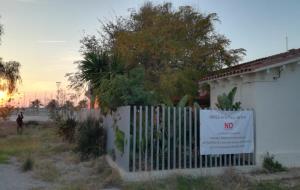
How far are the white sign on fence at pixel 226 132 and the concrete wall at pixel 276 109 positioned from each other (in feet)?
1.28

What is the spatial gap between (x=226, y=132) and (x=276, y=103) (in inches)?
80.3

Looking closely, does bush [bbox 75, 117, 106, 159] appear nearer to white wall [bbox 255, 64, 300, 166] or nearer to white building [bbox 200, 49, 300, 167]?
white building [bbox 200, 49, 300, 167]

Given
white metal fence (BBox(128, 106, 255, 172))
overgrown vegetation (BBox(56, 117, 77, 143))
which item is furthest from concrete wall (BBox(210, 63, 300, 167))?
overgrown vegetation (BBox(56, 117, 77, 143))

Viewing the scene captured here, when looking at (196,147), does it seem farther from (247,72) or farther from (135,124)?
(247,72)

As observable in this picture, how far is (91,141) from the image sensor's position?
16516 millimetres

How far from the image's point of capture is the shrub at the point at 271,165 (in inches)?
498

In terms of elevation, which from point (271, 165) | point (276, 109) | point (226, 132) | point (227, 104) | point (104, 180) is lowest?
point (104, 180)

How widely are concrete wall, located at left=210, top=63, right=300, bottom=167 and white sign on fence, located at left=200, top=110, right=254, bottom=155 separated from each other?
39 cm

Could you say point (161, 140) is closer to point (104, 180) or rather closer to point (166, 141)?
point (166, 141)

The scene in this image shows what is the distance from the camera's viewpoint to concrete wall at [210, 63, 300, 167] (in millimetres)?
12984

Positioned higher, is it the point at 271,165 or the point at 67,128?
the point at 67,128

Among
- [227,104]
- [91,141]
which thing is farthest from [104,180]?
[91,141]

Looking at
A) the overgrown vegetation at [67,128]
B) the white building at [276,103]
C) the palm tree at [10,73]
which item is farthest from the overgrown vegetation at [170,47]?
the palm tree at [10,73]

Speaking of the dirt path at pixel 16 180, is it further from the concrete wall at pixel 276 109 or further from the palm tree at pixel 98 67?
the concrete wall at pixel 276 109
